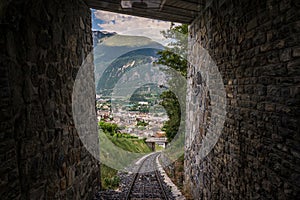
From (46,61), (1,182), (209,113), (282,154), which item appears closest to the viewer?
(1,182)

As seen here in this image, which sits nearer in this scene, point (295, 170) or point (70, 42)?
point (295, 170)

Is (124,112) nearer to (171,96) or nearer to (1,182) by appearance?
(171,96)

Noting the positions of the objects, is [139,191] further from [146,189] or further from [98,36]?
[98,36]

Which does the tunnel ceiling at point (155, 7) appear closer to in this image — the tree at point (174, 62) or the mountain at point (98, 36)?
the mountain at point (98, 36)

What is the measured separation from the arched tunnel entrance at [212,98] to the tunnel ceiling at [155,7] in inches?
2.0

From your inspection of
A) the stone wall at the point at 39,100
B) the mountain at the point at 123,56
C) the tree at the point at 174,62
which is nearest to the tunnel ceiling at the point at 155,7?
the stone wall at the point at 39,100

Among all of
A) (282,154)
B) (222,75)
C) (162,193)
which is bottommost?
(162,193)

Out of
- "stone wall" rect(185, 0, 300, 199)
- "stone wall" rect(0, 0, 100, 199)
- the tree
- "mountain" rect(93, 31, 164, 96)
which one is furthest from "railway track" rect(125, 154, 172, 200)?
the tree

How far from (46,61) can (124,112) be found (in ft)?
27.0

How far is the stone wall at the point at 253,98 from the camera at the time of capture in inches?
64.1

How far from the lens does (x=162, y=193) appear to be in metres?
4.61

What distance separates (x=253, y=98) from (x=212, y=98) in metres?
1.23

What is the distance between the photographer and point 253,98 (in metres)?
2.14

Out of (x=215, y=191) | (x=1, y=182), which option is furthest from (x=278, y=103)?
(x=1, y=182)
